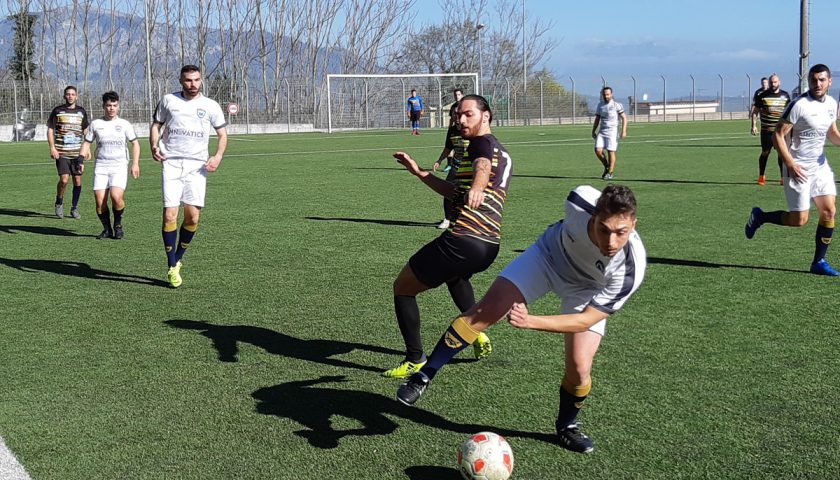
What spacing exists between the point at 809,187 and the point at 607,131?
35.4 feet

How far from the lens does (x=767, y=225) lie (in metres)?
12.3

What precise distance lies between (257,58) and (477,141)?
6003 cm

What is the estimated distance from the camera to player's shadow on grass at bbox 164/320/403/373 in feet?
21.1

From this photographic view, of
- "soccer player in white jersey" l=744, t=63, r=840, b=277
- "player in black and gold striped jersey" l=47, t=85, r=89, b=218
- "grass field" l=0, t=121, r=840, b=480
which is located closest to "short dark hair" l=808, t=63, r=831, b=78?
"soccer player in white jersey" l=744, t=63, r=840, b=277

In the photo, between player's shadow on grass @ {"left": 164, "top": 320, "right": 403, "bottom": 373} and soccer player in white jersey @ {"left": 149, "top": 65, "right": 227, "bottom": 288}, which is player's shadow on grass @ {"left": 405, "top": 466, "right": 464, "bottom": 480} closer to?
player's shadow on grass @ {"left": 164, "top": 320, "right": 403, "bottom": 373}

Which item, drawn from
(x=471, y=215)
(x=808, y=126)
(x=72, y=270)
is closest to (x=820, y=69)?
(x=808, y=126)

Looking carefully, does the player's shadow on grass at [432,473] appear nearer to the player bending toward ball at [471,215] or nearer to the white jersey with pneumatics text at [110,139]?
the player bending toward ball at [471,215]

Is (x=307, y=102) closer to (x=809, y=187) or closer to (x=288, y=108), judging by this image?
(x=288, y=108)

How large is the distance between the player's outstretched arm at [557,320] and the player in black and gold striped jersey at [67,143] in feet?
39.1

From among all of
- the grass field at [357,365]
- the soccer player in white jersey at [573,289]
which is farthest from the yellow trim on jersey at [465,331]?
the grass field at [357,365]

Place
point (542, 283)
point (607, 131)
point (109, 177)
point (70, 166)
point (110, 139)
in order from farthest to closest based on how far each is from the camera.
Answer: point (607, 131) → point (70, 166) → point (110, 139) → point (109, 177) → point (542, 283)

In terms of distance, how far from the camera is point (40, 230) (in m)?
13.3

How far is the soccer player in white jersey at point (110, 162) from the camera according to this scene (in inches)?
488

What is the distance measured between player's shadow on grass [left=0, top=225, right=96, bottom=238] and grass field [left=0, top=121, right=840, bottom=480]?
11 cm
